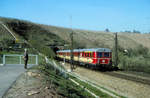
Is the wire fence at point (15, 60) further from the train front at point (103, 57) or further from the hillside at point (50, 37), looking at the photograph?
the hillside at point (50, 37)

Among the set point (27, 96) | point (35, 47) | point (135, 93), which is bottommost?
point (135, 93)

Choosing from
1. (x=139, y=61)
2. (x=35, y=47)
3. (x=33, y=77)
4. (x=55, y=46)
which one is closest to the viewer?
(x=33, y=77)

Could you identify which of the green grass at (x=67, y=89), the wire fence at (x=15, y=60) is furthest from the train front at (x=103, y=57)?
the green grass at (x=67, y=89)

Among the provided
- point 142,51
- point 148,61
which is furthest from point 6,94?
point 142,51

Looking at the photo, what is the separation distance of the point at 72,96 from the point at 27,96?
1867 mm

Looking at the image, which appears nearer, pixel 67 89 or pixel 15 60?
pixel 67 89

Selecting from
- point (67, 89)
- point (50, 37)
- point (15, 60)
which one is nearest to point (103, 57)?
point (15, 60)

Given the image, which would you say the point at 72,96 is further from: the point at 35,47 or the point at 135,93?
the point at 35,47

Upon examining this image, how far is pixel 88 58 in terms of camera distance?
2552 centimetres

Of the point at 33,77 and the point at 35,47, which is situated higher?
the point at 35,47

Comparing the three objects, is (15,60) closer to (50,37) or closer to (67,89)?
(67,89)

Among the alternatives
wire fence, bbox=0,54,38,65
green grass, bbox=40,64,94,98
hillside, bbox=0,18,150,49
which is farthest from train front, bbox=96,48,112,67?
hillside, bbox=0,18,150,49

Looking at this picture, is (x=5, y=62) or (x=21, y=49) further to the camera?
(x=21, y=49)

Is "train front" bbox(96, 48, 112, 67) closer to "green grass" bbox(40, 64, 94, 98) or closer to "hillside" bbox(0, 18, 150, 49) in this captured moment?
"green grass" bbox(40, 64, 94, 98)
